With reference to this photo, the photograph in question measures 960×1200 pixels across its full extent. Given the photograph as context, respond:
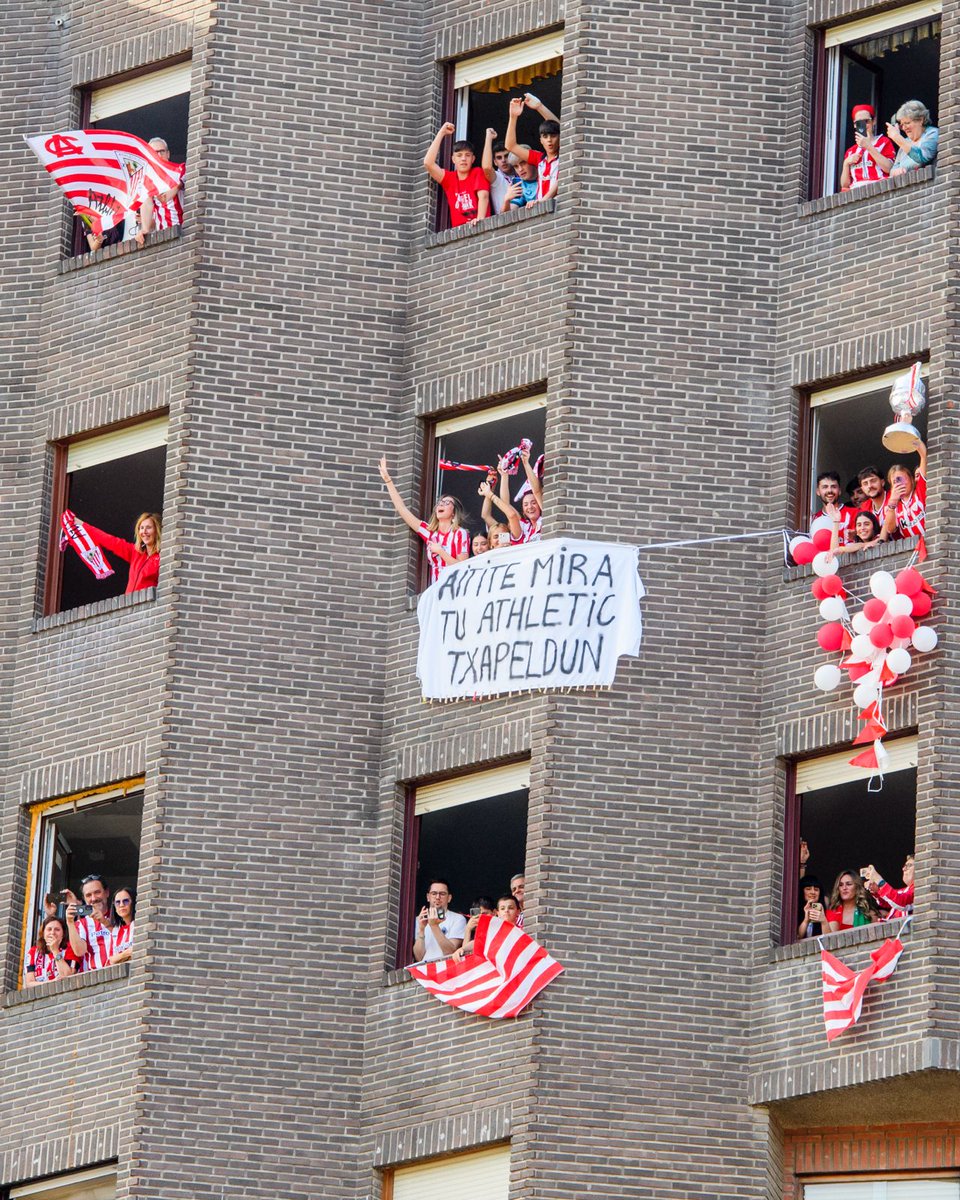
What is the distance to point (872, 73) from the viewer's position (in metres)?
38.3

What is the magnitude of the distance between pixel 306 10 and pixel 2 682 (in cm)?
805

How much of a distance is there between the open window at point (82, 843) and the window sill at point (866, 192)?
358 inches

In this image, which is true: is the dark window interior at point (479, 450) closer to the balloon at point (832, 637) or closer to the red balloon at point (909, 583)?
the balloon at point (832, 637)

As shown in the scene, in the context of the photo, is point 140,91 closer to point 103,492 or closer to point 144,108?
point 144,108

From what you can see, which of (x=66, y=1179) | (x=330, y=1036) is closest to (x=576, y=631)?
(x=330, y=1036)

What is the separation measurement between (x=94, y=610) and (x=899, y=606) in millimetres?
8961

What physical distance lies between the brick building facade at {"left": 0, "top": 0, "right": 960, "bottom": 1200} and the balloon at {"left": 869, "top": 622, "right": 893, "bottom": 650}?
516 millimetres

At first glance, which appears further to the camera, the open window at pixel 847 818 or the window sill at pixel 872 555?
the window sill at pixel 872 555

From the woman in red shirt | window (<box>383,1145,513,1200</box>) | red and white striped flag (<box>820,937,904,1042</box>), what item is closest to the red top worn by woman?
the woman in red shirt

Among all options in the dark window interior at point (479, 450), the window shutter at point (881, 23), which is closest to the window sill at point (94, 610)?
the dark window interior at point (479, 450)

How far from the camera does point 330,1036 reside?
3644 cm

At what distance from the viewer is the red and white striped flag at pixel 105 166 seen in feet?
130

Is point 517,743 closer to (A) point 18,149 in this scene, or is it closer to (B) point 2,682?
(B) point 2,682

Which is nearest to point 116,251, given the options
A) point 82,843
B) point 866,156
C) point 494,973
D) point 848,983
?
point 82,843
